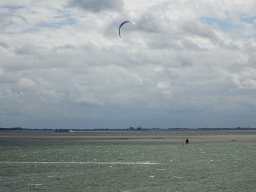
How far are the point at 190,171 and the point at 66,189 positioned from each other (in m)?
12.6

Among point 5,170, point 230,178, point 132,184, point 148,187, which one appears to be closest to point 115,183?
point 132,184

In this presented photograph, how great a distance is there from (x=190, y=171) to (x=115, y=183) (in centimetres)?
888

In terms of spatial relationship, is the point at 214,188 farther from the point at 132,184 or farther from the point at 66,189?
the point at 66,189

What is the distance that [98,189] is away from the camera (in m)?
22.1

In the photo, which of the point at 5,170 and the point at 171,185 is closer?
the point at 171,185

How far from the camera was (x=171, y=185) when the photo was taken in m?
23.6

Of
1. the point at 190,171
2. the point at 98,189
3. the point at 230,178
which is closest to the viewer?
the point at 98,189

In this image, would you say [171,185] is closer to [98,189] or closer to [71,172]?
Answer: [98,189]

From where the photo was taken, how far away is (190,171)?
31094 millimetres

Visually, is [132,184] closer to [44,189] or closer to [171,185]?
[171,185]

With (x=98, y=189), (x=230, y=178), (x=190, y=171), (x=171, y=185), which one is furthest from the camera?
(x=190, y=171)

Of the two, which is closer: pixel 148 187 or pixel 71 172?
pixel 148 187

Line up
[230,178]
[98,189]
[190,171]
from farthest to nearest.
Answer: [190,171] → [230,178] → [98,189]

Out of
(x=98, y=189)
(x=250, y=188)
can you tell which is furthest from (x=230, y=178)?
(x=98, y=189)
